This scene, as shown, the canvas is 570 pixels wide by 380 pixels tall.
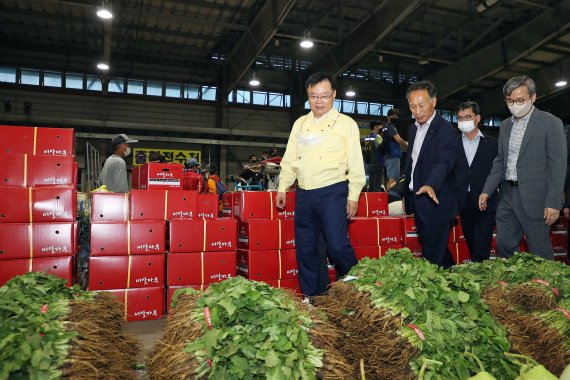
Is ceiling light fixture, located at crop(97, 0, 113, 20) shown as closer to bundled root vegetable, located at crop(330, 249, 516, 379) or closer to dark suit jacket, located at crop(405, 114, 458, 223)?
dark suit jacket, located at crop(405, 114, 458, 223)

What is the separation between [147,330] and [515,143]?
357 cm

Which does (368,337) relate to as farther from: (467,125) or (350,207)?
(467,125)

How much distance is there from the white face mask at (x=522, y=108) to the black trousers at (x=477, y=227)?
0.97 metres

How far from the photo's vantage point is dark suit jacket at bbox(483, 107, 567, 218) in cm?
303

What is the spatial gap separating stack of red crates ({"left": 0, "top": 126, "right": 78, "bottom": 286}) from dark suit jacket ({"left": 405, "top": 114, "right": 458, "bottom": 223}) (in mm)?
3149

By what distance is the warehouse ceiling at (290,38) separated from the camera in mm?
10922

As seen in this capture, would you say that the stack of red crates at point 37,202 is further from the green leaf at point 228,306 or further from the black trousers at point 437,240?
the black trousers at point 437,240

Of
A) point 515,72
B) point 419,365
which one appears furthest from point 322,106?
point 515,72

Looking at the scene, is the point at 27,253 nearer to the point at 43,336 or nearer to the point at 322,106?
the point at 43,336

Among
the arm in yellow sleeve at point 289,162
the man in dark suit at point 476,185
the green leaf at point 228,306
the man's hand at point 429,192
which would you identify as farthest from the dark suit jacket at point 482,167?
the green leaf at point 228,306

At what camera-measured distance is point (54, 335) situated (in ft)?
4.66

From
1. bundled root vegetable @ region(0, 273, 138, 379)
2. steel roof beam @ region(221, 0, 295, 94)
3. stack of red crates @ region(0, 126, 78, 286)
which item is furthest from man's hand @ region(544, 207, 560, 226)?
steel roof beam @ region(221, 0, 295, 94)

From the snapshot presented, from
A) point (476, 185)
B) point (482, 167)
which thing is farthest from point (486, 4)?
point (476, 185)

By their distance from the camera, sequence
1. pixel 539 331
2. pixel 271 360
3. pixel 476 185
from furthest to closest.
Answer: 1. pixel 476 185
2. pixel 539 331
3. pixel 271 360
